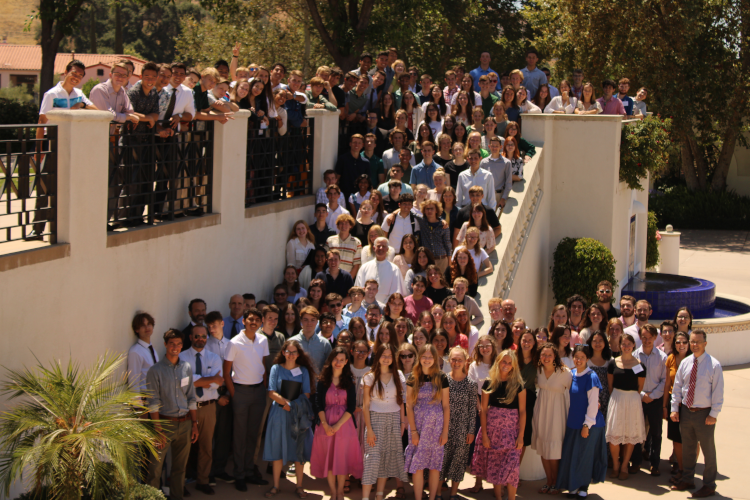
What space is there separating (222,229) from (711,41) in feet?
80.0

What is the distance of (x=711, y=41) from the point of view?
2889 cm

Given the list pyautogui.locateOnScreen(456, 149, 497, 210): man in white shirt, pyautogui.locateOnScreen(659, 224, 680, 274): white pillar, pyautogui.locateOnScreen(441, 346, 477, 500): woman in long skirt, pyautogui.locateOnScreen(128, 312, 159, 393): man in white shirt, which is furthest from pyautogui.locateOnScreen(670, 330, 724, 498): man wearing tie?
pyautogui.locateOnScreen(659, 224, 680, 274): white pillar

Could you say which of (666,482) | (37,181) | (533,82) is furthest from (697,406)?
(533,82)

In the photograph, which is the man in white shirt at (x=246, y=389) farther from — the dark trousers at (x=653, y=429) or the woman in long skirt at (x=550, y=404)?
the dark trousers at (x=653, y=429)

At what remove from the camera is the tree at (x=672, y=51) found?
87.4 ft

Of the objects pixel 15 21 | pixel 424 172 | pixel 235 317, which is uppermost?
pixel 15 21

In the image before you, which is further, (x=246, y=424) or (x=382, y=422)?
(x=246, y=424)

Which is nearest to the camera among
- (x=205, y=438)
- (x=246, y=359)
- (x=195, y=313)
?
(x=205, y=438)

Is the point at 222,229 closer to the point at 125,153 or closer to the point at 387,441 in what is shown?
the point at 125,153

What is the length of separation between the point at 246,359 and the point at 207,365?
1.38 feet

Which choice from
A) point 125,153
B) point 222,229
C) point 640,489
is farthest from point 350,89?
point 640,489

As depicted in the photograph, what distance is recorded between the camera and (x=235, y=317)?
9.44 meters

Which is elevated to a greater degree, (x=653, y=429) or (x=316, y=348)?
(x=316, y=348)

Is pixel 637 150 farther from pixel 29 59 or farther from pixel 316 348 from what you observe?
pixel 29 59
